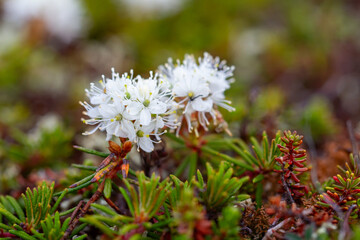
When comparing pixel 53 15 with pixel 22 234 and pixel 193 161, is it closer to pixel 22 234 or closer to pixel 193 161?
pixel 193 161

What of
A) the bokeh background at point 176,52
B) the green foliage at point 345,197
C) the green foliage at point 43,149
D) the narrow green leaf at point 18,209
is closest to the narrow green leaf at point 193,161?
the green foliage at point 345,197

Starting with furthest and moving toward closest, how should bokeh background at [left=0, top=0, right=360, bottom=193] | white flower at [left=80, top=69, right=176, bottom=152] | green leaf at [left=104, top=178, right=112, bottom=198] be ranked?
bokeh background at [left=0, top=0, right=360, bottom=193]
white flower at [left=80, top=69, right=176, bottom=152]
green leaf at [left=104, top=178, right=112, bottom=198]

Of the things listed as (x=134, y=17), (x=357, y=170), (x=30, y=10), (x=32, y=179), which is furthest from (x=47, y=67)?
(x=357, y=170)

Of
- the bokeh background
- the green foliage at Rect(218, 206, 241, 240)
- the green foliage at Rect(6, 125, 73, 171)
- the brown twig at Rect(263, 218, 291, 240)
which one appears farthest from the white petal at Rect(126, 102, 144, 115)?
the bokeh background

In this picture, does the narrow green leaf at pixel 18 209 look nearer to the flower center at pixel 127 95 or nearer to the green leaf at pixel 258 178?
the flower center at pixel 127 95

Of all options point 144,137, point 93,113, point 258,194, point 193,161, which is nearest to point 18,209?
point 93,113

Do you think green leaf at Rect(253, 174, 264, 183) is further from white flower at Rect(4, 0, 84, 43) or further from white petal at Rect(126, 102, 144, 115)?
white flower at Rect(4, 0, 84, 43)
